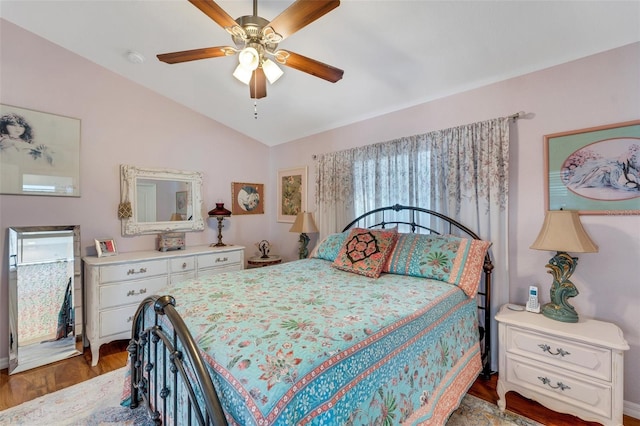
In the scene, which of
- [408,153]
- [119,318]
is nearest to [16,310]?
[119,318]

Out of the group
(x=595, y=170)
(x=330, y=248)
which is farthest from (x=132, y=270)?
(x=595, y=170)

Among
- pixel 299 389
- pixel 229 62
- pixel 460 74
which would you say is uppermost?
pixel 229 62

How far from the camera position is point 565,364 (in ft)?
5.47

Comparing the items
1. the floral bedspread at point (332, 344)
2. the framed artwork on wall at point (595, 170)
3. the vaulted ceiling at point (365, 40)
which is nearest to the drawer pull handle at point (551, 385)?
the floral bedspread at point (332, 344)

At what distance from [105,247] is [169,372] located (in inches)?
81.1

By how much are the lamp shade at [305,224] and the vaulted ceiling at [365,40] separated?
Result: 4.32 feet

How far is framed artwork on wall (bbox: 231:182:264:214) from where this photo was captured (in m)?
4.03

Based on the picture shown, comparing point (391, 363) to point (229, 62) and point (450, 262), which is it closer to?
point (450, 262)

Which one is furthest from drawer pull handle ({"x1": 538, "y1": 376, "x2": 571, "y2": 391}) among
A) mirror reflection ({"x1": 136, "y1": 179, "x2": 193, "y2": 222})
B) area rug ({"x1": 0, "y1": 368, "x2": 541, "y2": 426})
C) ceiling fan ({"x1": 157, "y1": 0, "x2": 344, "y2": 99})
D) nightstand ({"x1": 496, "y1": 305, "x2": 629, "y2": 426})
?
mirror reflection ({"x1": 136, "y1": 179, "x2": 193, "y2": 222})

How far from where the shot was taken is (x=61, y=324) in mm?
2566

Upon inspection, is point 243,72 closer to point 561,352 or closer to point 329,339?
point 329,339

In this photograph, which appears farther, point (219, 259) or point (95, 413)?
point (219, 259)

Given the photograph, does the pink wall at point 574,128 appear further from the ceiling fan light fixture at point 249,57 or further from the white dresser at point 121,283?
the white dresser at point 121,283

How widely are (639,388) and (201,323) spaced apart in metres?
2.73
